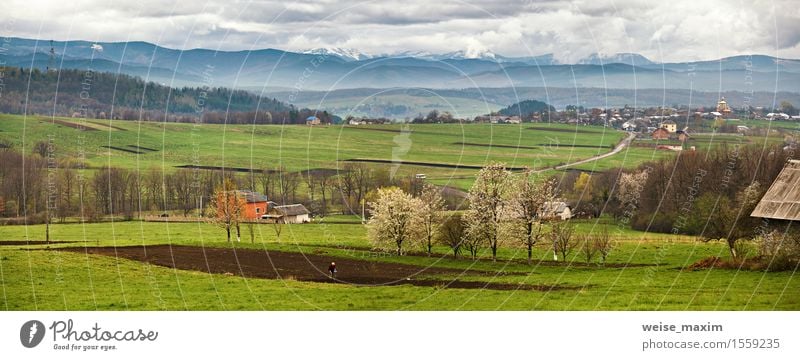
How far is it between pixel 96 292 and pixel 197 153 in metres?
53.6

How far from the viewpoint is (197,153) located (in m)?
94.4

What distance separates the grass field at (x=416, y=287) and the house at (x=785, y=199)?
8.78ft

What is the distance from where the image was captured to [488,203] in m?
55.2

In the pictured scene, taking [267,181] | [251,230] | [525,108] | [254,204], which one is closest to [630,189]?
[525,108]

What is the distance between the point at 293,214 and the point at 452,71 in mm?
15546

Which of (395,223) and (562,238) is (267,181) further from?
(562,238)

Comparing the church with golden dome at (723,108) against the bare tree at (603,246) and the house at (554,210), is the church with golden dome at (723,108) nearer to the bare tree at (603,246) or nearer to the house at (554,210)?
the house at (554,210)

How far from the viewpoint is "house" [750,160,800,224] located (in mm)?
40469

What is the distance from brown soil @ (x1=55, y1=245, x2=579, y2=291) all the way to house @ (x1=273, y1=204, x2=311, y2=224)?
1207 cm

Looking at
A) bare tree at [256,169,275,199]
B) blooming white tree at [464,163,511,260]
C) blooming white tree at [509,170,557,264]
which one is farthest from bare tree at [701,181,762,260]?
bare tree at [256,169,275,199]

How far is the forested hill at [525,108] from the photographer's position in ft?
273

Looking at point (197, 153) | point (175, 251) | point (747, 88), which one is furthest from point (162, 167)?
point (747, 88)

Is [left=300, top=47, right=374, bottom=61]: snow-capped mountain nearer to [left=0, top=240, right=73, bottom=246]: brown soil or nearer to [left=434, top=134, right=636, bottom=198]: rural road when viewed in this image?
[left=434, top=134, right=636, bottom=198]: rural road

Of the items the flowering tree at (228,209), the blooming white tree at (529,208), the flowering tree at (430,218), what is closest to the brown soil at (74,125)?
the flowering tree at (228,209)
